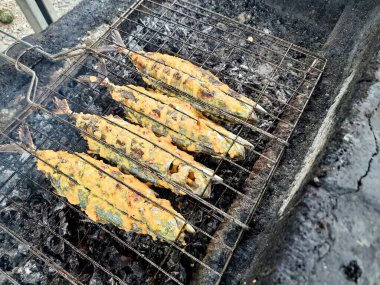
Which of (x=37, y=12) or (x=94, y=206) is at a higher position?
(x=37, y=12)

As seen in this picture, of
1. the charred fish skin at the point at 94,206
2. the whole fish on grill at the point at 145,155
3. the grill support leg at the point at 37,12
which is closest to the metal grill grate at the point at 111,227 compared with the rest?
the charred fish skin at the point at 94,206

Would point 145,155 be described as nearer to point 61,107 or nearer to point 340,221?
point 61,107

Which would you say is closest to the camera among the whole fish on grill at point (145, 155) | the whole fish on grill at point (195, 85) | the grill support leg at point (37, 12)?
the whole fish on grill at point (145, 155)

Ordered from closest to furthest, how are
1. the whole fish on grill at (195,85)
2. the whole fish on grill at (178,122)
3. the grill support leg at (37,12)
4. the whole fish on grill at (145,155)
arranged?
Result: the whole fish on grill at (145,155) → the whole fish on grill at (178,122) → the whole fish on grill at (195,85) → the grill support leg at (37,12)

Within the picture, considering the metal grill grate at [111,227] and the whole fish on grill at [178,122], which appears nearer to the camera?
the metal grill grate at [111,227]

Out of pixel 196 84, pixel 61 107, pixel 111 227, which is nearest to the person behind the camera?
pixel 111 227

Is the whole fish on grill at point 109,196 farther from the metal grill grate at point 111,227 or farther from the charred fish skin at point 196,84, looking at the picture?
the charred fish skin at point 196,84

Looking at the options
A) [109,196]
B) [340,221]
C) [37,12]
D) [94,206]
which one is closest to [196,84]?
[109,196]
